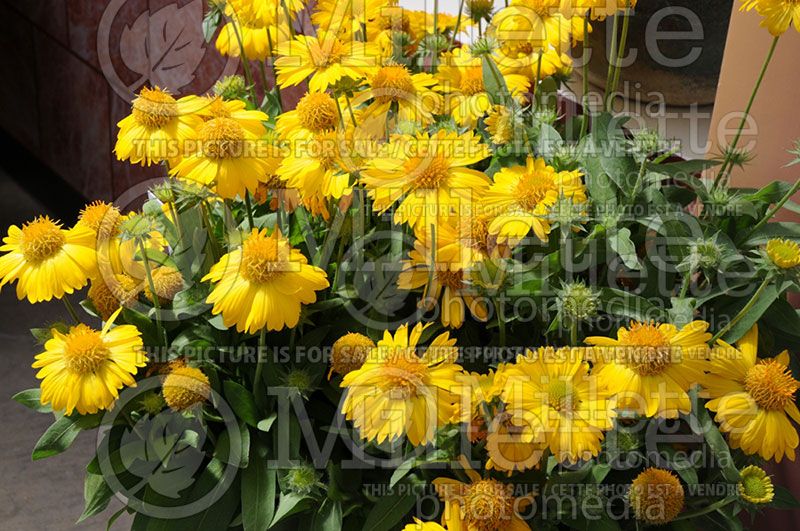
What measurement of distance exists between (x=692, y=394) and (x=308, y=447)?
24 cm

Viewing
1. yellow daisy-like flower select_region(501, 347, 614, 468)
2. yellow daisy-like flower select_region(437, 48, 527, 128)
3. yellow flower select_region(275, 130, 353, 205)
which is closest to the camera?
yellow daisy-like flower select_region(501, 347, 614, 468)

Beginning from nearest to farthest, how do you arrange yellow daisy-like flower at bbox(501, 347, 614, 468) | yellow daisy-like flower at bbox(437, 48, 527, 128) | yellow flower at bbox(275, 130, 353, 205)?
yellow daisy-like flower at bbox(501, 347, 614, 468) → yellow flower at bbox(275, 130, 353, 205) → yellow daisy-like flower at bbox(437, 48, 527, 128)

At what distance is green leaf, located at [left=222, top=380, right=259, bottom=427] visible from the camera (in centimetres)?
60

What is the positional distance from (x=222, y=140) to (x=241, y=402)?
0.16m

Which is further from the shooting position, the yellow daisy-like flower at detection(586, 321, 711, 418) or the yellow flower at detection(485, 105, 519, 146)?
the yellow flower at detection(485, 105, 519, 146)

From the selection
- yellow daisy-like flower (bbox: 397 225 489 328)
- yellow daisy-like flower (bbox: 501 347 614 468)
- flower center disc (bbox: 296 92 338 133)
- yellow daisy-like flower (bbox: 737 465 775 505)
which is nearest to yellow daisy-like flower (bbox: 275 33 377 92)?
flower center disc (bbox: 296 92 338 133)

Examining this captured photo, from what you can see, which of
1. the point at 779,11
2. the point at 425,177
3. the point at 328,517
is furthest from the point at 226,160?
the point at 779,11

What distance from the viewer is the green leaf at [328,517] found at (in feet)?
1.92

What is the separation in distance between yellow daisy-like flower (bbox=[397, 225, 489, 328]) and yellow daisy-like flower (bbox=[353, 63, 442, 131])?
92 mm

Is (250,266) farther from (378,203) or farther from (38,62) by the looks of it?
(38,62)

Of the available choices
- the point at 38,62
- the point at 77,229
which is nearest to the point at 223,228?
the point at 77,229

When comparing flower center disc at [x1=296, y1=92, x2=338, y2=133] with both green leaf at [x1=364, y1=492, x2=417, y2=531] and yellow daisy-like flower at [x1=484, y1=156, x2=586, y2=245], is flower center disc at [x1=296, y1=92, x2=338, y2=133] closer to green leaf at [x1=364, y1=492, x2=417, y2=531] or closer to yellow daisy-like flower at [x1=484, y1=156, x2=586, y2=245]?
yellow daisy-like flower at [x1=484, y1=156, x2=586, y2=245]

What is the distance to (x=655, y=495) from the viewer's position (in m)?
0.54

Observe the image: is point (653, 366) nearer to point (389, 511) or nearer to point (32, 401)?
point (389, 511)
